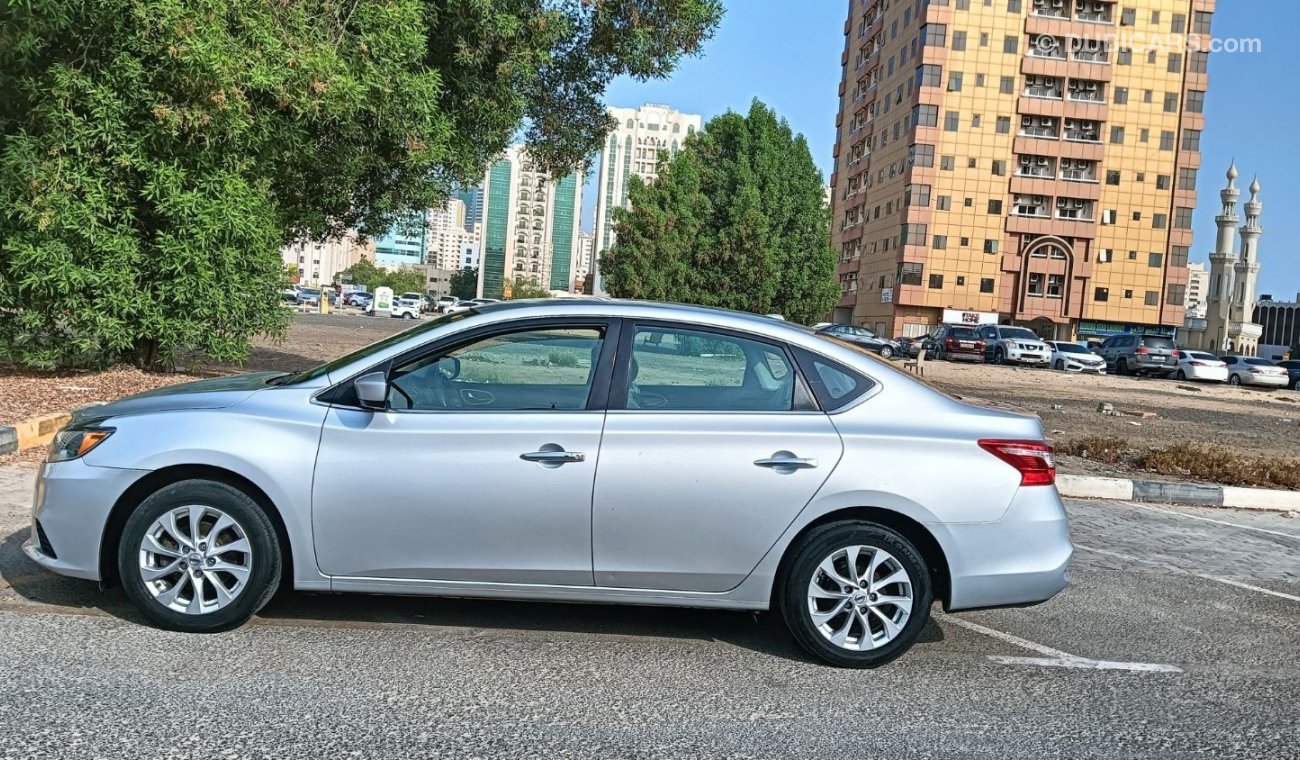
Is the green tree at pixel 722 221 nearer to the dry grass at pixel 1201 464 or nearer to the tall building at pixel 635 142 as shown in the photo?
the dry grass at pixel 1201 464

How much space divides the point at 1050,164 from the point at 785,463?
7727cm

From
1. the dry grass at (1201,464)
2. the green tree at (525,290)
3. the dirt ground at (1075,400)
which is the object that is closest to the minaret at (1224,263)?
the green tree at (525,290)

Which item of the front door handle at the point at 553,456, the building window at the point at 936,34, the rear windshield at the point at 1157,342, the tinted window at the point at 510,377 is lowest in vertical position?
the front door handle at the point at 553,456

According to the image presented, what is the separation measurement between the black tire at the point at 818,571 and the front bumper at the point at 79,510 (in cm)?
280

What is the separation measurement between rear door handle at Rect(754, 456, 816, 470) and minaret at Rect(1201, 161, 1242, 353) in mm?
125947

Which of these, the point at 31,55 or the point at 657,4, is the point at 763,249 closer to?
the point at 657,4

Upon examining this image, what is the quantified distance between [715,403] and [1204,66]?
82815 millimetres

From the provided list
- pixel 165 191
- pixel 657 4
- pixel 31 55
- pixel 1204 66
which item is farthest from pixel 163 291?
pixel 1204 66

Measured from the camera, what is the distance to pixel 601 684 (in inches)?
165

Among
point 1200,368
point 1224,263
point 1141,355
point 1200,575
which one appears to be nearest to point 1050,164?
point 1141,355

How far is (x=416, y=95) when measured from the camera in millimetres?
12242

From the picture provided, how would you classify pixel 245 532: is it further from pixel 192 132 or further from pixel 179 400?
pixel 192 132

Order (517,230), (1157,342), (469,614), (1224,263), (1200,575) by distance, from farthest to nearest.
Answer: (517,230), (1224,263), (1157,342), (1200,575), (469,614)

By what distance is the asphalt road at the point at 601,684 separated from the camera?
356 centimetres
